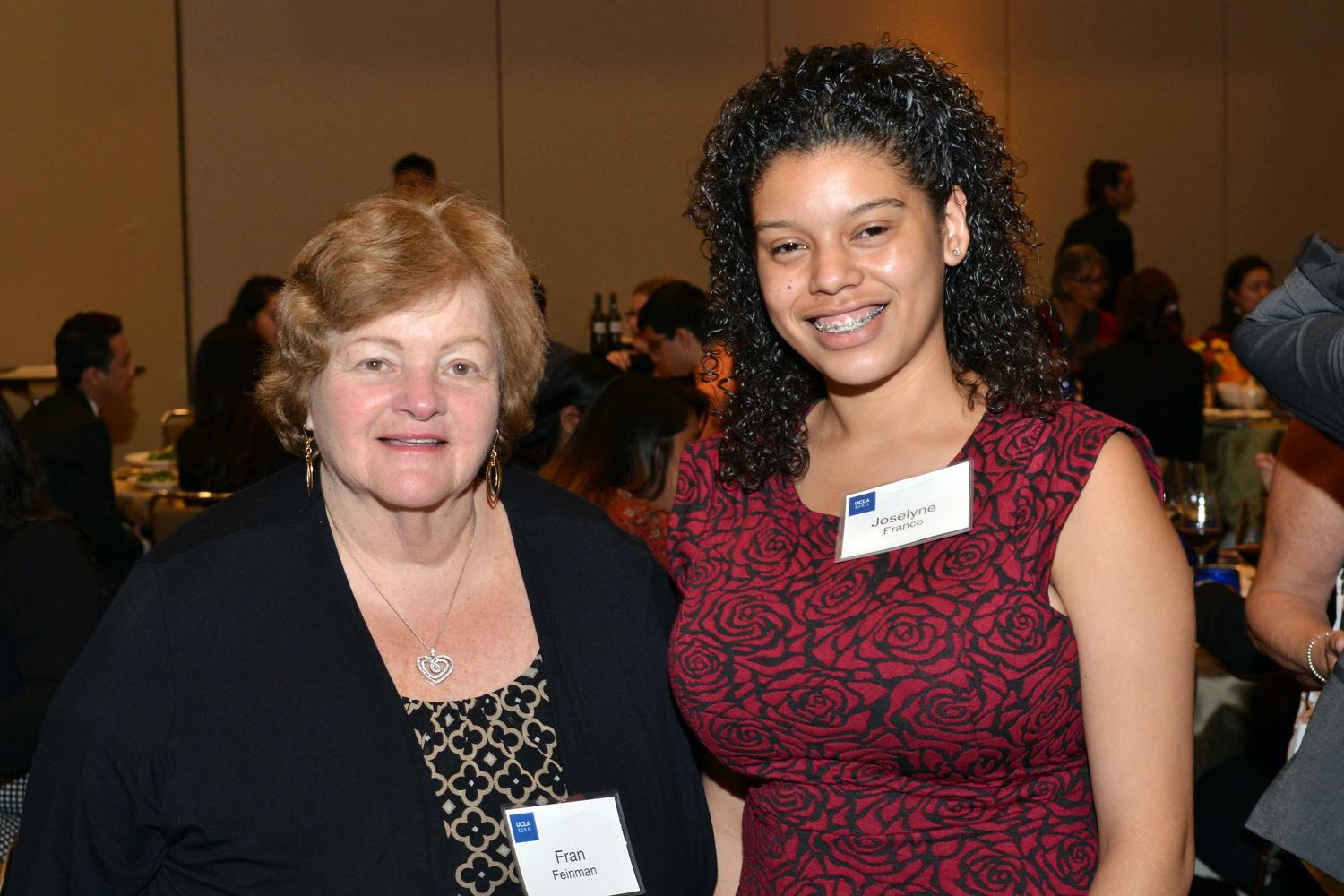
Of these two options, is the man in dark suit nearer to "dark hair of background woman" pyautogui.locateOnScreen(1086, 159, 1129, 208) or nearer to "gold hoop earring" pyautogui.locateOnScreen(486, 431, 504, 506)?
"gold hoop earring" pyautogui.locateOnScreen(486, 431, 504, 506)

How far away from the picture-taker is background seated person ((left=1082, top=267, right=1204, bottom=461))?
597 cm

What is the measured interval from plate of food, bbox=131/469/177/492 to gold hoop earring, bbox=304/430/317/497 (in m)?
3.90

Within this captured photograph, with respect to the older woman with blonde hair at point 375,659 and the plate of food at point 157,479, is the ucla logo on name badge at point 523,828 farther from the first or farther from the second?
the plate of food at point 157,479

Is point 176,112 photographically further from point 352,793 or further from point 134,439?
point 352,793

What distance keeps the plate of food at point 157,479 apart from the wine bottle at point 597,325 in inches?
124

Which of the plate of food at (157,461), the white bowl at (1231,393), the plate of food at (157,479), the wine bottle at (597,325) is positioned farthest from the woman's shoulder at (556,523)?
the wine bottle at (597,325)

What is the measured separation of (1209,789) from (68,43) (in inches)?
288

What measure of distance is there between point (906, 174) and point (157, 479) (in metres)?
4.76

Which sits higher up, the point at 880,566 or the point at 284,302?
the point at 284,302

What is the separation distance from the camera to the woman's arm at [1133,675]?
1452 millimetres

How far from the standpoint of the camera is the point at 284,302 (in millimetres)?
1771

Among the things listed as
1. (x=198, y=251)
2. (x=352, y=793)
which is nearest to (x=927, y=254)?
(x=352, y=793)

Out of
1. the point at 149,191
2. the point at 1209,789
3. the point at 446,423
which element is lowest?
the point at 1209,789

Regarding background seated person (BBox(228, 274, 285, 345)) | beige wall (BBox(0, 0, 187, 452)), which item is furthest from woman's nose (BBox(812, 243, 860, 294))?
beige wall (BBox(0, 0, 187, 452))
